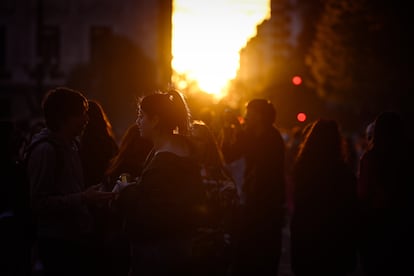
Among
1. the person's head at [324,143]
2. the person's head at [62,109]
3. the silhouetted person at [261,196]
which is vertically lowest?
the silhouetted person at [261,196]

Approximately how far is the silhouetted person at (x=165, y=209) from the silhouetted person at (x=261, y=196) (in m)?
2.69

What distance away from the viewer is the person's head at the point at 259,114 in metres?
7.46

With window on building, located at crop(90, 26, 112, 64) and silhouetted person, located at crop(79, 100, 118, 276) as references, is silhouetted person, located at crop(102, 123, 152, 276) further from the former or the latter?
window on building, located at crop(90, 26, 112, 64)

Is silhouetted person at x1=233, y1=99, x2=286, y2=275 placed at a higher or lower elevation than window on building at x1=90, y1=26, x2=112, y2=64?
Result: lower

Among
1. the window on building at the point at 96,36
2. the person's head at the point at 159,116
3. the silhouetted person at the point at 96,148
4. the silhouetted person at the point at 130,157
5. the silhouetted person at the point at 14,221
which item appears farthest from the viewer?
the window on building at the point at 96,36

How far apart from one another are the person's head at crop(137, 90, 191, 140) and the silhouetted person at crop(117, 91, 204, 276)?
0.06m

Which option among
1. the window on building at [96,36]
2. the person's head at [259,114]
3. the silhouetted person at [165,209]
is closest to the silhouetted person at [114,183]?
the silhouetted person at [165,209]

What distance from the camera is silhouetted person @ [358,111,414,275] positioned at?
20.1 feet

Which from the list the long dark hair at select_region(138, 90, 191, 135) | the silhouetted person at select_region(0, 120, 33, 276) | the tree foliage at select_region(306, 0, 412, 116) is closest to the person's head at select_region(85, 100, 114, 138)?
the silhouetted person at select_region(0, 120, 33, 276)

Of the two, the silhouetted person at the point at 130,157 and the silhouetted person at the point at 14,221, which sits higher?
the silhouetted person at the point at 130,157

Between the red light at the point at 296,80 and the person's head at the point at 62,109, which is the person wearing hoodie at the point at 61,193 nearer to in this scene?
the person's head at the point at 62,109

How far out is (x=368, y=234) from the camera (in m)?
6.18

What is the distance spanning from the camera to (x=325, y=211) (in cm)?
603

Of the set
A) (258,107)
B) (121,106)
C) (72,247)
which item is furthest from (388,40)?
(72,247)
